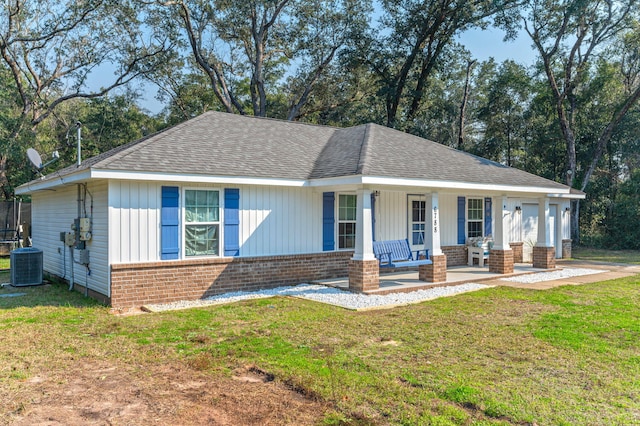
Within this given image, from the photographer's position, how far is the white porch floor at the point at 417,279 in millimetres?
10531

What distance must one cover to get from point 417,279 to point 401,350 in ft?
20.2

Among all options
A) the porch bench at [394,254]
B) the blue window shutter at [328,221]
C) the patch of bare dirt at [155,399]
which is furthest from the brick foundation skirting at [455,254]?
the patch of bare dirt at [155,399]

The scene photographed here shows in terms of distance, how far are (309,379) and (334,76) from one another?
26381 millimetres

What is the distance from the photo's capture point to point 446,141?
3459cm

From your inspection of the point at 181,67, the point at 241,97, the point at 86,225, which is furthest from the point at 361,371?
the point at 241,97

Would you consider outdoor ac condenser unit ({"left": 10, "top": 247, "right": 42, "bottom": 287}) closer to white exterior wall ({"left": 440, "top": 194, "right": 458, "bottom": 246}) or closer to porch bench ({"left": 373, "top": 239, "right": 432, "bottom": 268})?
porch bench ({"left": 373, "top": 239, "right": 432, "bottom": 268})

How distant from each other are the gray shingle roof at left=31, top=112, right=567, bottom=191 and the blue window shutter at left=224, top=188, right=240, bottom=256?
1.74 ft

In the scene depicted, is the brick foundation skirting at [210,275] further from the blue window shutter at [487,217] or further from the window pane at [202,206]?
the blue window shutter at [487,217]

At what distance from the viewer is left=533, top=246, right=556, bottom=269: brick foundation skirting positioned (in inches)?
554

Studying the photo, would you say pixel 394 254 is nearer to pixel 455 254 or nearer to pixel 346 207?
pixel 346 207

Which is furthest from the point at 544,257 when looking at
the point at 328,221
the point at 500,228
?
the point at 328,221

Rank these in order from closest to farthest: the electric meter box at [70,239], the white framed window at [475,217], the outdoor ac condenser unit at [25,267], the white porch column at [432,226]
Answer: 1. the electric meter box at [70,239]
2. the white porch column at [432,226]
3. the outdoor ac condenser unit at [25,267]
4. the white framed window at [475,217]

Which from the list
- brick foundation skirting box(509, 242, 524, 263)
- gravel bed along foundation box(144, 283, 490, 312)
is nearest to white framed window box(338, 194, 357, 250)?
gravel bed along foundation box(144, 283, 490, 312)

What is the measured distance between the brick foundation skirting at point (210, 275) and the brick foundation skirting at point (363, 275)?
1579 millimetres
